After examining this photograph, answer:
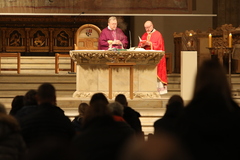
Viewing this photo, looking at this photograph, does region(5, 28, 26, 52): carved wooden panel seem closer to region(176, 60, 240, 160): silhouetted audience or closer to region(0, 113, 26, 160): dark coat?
region(0, 113, 26, 160): dark coat

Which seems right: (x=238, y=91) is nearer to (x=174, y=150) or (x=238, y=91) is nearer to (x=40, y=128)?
(x=40, y=128)

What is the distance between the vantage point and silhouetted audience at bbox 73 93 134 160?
12.5ft

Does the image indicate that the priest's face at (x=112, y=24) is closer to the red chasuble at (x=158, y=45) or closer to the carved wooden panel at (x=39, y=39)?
the red chasuble at (x=158, y=45)

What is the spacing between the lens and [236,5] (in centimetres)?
1994

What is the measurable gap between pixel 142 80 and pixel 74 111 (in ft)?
6.37

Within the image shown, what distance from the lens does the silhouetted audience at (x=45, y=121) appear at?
4.94 m

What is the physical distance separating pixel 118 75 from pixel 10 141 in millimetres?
8401

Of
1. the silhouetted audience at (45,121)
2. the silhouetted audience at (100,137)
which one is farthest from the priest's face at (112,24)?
the silhouetted audience at (100,137)

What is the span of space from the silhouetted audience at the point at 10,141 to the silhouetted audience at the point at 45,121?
32.3 inches

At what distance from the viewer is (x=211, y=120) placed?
124 inches

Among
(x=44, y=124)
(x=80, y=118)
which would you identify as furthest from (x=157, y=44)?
(x=44, y=124)

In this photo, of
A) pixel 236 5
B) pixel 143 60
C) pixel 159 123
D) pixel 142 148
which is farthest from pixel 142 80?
pixel 142 148

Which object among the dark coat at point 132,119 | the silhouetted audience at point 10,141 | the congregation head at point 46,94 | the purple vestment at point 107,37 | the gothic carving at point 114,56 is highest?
the purple vestment at point 107,37

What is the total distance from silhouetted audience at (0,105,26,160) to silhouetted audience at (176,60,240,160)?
4.41 feet
